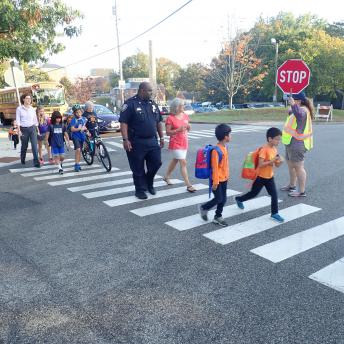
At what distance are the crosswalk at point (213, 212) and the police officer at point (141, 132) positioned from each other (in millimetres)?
539

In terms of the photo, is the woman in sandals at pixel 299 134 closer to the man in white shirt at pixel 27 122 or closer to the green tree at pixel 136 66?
the man in white shirt at pixel 27 122

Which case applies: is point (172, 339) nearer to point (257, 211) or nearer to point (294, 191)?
point (257, 211)

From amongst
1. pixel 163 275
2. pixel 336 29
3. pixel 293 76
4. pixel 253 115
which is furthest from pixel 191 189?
pixel 336 29

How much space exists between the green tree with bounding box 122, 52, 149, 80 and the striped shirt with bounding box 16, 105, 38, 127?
86029 mm

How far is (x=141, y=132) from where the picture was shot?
247 inches

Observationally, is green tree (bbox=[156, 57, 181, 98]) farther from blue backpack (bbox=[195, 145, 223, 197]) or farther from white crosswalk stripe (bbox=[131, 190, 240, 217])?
blue backpack (bbox=[195, 145, 223, 197])

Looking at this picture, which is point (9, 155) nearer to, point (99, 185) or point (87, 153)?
point (87, 153)

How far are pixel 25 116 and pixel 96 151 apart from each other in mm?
2079

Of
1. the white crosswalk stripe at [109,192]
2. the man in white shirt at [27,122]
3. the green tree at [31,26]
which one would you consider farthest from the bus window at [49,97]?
the white crosswalk stripe at [109,192]

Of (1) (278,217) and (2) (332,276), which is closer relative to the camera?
(2) (332,276)

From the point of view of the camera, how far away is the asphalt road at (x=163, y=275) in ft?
9.41

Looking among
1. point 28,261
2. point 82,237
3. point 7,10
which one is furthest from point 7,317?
point 7,10

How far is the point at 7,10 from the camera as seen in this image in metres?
11.4

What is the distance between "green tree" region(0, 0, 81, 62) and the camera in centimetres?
1207
